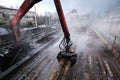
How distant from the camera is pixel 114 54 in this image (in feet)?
21.6

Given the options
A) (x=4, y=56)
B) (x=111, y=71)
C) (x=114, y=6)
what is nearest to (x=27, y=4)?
(x=4, y=56)

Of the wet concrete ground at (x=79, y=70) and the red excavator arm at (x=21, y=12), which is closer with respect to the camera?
the wet concrete ground at (x=79, y=70)

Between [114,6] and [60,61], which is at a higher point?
[114,6]

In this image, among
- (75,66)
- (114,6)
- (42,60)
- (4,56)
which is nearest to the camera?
(75,66)

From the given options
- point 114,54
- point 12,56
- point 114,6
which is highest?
point 114,6

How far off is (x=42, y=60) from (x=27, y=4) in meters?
2.67

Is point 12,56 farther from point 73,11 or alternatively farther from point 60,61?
point 73,11

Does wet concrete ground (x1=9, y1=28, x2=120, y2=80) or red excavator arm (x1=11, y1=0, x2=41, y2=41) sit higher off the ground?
red excavator arm (x1=11, y1=0, x2=41, y2=41)

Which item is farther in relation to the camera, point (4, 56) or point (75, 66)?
point (4, 56)

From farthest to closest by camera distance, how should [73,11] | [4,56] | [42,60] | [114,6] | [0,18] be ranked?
[73,11], [0,18], [114,6], [42,60], [4,56]

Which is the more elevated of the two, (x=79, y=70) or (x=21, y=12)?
(x=21, y=12)

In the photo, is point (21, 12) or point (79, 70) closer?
point (79, 70)

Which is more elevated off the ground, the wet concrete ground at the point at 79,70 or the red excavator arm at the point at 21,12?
the red excavator arm at the point at 21,12

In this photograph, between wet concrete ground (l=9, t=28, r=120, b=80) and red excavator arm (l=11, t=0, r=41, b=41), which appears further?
red excavator arm (l=11, t=0, r=41, b=41)
